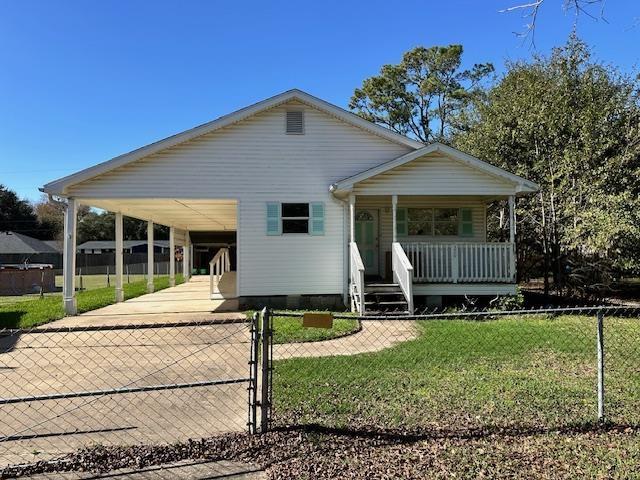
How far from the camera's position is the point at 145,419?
475cm

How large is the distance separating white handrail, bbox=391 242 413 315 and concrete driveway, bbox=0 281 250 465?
384 centimetres

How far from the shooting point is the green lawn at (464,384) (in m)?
4.56

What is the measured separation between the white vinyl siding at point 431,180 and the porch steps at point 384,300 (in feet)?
7.87

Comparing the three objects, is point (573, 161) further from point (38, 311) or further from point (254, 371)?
point (38, 311)

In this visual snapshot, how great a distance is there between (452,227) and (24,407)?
1202 centimetres

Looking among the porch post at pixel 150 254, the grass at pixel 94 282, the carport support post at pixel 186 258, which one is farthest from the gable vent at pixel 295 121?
the carport support post at pixel 186 258

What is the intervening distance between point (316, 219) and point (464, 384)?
8226 mm

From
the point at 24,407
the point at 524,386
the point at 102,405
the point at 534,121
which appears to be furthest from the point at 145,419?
the point at 534,121

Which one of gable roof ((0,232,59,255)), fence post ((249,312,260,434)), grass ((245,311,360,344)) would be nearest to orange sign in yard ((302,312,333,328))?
fence post ((249,312,260,434))

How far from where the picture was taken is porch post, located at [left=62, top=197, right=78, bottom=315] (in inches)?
491

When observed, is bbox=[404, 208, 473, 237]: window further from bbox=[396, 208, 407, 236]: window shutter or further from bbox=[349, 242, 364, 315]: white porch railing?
bbox=[349, 242, 364, 315]: white porch railing

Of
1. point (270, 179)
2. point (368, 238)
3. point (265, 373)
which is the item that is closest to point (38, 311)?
point (270, 179)

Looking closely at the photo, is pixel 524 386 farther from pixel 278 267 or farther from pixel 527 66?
pixel 527 66

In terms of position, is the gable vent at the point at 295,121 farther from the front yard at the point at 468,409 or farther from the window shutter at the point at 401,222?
the front yard at the point at 468,409
